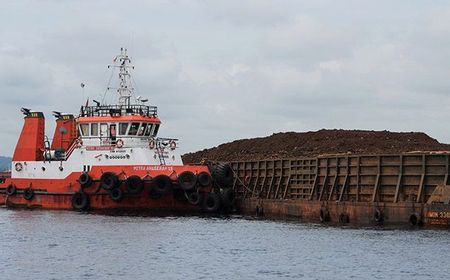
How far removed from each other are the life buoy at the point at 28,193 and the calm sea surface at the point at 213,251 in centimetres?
752

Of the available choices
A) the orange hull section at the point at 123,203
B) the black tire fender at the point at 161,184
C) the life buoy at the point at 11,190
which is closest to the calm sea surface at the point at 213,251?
the black tire fender at the point at 161,184

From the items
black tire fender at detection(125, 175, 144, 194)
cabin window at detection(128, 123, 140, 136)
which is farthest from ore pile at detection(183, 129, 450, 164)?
black tire fender at detection(125, 175, 144, 194)

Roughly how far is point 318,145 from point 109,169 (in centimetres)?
2549

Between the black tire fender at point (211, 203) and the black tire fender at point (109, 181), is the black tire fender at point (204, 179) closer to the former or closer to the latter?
the black tire fender at point (211, 203)

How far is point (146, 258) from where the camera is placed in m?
31.2

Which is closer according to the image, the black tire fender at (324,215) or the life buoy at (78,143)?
the black tire fender at (324,215)

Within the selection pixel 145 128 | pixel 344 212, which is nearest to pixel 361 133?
pixel 145 128

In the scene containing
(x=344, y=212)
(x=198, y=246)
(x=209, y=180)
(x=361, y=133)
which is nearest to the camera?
(x=198, y=246)

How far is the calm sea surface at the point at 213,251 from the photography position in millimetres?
28078

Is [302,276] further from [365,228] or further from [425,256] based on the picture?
[365,228]

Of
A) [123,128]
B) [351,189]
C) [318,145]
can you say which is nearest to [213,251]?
[351,189]

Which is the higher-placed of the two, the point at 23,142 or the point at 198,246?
the point at 23,142

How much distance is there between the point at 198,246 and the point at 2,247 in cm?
752

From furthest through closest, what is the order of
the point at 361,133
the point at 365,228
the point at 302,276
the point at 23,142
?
the point at 361,133 → the point at 23,142 → the point at 365,228 → the point at 302,276
